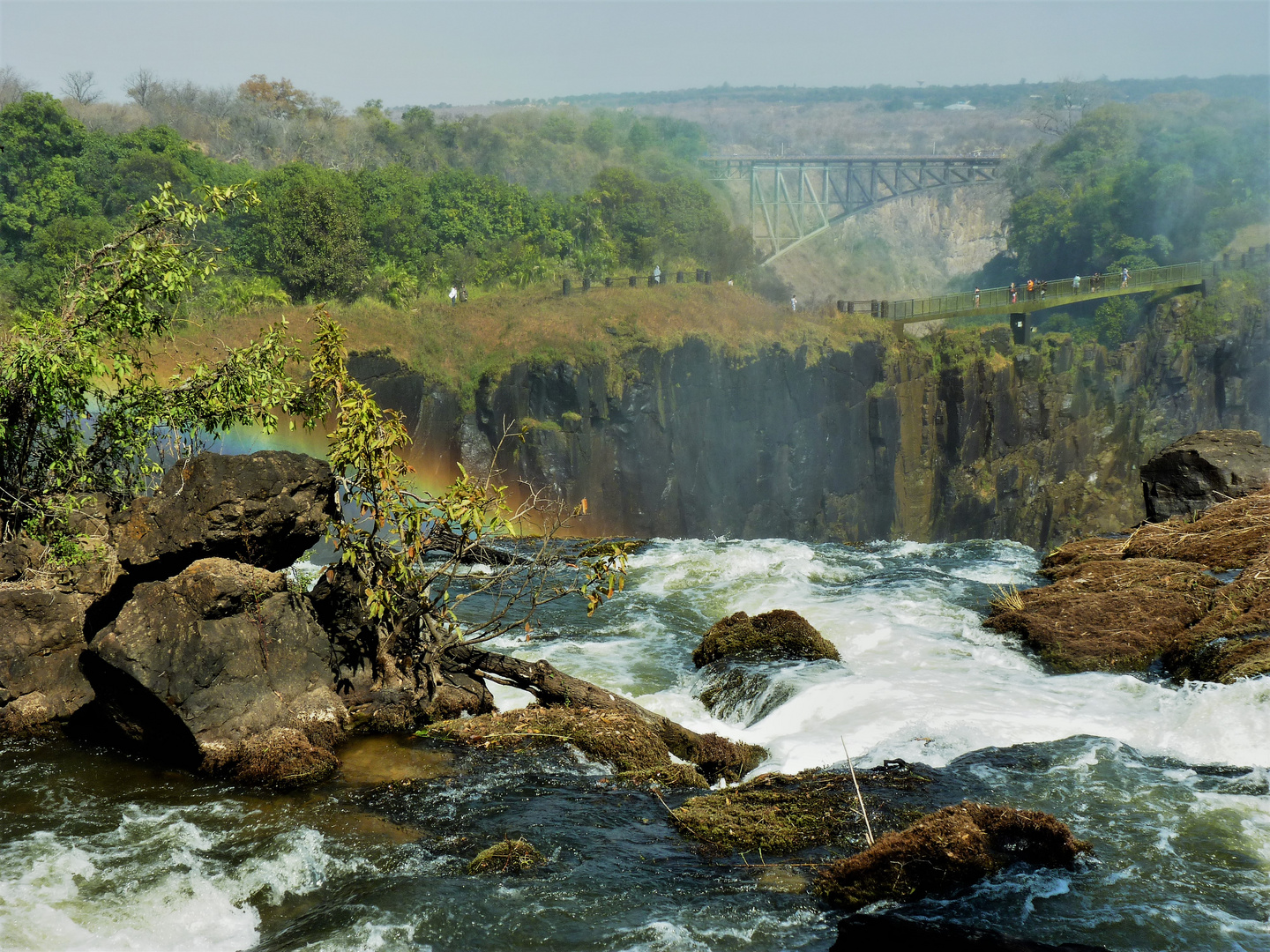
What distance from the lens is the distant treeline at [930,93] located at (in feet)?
501

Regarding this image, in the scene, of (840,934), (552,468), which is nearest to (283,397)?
(840,934)

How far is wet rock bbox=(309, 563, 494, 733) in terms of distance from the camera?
10148 mm

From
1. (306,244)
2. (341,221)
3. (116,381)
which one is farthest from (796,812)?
(341,221)

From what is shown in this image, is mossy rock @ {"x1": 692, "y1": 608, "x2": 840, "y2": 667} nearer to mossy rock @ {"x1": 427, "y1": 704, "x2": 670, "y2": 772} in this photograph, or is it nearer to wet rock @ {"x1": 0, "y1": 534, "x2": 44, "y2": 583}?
mossy rock @ {"x1": 427, "y1": 704, "x2": 670, "y2": 772}

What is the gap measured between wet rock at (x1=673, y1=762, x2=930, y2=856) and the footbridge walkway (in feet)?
131

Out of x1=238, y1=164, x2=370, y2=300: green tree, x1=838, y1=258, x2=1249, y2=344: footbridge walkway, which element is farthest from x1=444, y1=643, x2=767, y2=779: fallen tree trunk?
x1=838, y1=258, x2=1249, y2=344: footbridge walkway

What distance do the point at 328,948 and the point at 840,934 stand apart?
306cm

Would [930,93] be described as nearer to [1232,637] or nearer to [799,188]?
[799,188]

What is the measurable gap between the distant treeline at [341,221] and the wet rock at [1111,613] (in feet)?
72.3

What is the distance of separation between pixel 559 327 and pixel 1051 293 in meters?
31.6


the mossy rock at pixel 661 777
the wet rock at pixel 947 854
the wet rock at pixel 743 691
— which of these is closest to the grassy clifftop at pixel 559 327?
the wet rock at pixel 743 691

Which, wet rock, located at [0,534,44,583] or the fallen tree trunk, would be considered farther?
wet rock, located at [0,534,44,583]

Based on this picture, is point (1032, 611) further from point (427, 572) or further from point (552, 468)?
point (552, 468)

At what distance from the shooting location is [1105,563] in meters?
17.0
